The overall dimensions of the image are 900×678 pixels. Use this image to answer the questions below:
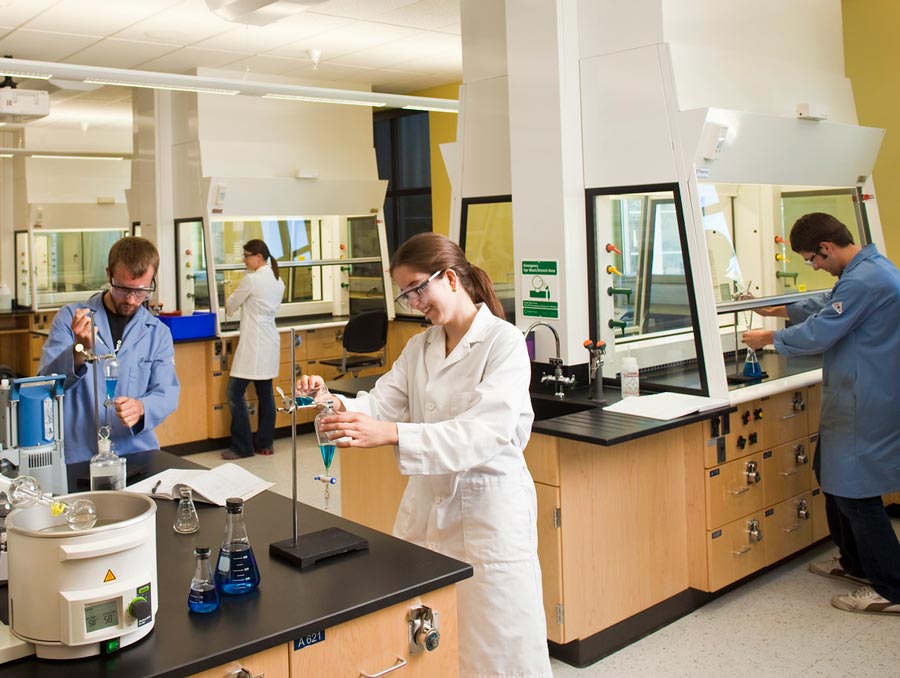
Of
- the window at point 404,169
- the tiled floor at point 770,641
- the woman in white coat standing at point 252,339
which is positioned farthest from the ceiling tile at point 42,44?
the tiled floor at point 770,641

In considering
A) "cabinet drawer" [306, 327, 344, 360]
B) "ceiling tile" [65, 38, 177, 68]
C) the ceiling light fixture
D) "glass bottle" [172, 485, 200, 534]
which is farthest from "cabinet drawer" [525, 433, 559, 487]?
"ceiling tile" [65, 38, 177, 68]

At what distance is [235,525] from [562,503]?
5.18 feet

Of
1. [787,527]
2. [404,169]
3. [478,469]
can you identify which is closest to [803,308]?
[787,527]

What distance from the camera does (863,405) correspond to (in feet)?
11.1

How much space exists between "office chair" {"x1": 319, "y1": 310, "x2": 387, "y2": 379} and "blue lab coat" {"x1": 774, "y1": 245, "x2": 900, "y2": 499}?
361 centimetres

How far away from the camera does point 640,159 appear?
3.51 metres

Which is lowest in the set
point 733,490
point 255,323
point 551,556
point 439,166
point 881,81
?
point 551,556

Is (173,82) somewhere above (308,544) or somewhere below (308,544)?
above

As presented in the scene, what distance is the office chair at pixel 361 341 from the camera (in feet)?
21.1

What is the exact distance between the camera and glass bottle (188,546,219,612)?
60.5 inches

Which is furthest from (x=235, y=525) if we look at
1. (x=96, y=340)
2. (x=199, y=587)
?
(x=96, y=340)

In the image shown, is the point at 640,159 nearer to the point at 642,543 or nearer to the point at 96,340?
the point at 642,543

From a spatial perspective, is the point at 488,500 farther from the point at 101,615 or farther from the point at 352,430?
the point at 101,615

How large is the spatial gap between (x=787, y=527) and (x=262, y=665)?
294cm
